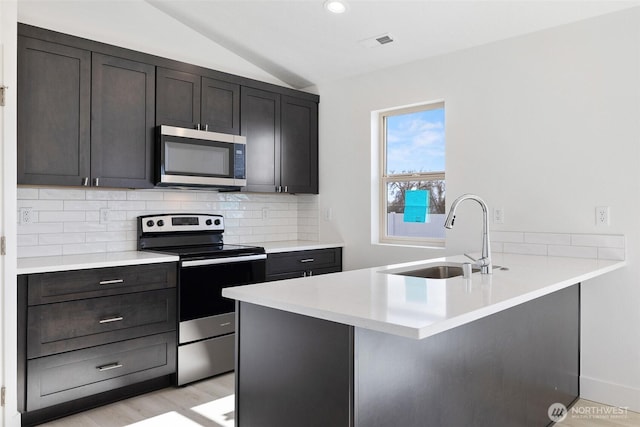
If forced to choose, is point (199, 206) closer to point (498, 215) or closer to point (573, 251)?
point (498, 215)

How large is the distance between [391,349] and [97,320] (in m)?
1.97

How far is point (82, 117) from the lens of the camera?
2957 millimetres

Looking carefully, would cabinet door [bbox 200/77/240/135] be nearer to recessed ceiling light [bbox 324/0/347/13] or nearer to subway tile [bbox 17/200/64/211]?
recessed ceiling light [bbox 324/0/347/13]

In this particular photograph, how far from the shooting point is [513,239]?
3.24 m

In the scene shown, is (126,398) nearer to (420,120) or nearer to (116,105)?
(116,105)

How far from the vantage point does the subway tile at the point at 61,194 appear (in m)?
3.06

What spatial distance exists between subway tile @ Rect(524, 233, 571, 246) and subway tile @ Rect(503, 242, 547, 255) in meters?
0.03

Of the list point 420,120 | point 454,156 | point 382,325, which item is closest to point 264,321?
point 382,325

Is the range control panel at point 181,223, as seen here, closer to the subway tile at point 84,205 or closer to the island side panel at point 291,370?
→ the subway tile at point 84,205

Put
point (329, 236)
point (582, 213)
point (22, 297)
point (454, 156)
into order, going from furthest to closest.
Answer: point (329, 236), point (454, 156), point (582, 213), point (22, 297)

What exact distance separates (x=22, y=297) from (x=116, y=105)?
1.34m

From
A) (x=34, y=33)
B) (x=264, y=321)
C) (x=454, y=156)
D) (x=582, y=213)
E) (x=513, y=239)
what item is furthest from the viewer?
(x=454, y=156)

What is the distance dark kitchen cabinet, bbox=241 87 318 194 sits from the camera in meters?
3.95

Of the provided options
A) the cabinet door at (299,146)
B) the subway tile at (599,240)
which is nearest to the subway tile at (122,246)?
the cabinet door at (299,146)
